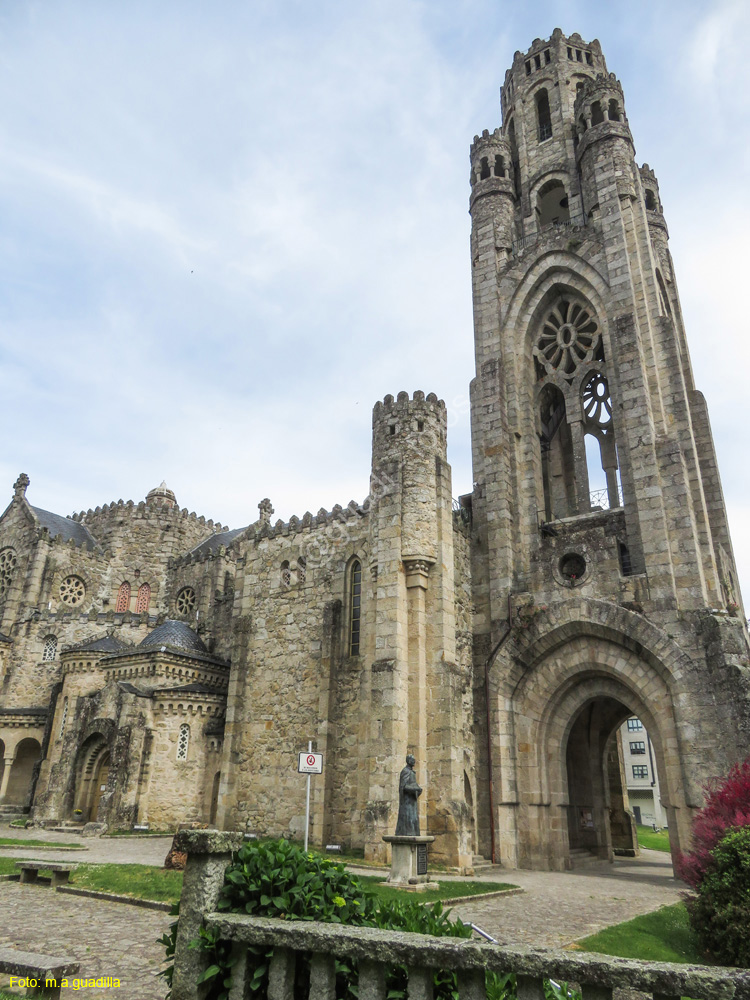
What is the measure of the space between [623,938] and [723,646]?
9.31 m

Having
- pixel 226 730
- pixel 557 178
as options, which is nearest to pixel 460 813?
pixel 226 730

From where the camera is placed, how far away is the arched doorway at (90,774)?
2495 centimetres

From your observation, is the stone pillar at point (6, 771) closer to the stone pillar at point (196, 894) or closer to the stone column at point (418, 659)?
the stone column at point (418, 659)

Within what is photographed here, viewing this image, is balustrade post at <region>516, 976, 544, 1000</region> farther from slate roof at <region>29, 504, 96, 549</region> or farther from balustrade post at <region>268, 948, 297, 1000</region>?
slate roof at <region>29, 504, 96, 549</region>

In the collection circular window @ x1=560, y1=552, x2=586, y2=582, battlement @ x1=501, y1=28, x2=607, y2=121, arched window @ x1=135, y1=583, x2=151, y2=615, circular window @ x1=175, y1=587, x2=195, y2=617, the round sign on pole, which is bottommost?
the round sign on pole

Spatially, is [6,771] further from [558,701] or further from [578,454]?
[578,454]

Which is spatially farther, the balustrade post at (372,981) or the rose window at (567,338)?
the rose window at (567,338)

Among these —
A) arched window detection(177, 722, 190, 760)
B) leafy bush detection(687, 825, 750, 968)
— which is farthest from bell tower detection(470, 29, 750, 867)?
arched window detection(177, 722, 190, 760)

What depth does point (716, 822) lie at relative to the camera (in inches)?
427

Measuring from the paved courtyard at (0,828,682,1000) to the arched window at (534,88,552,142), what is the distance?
89.4 feet

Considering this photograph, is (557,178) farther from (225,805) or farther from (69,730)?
(69,730)

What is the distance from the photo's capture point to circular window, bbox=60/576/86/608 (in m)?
39.0

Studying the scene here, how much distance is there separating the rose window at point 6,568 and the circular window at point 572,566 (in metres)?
31.4

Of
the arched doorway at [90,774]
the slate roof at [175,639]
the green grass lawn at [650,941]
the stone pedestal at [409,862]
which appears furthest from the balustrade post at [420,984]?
the slate roof at [175,639]
